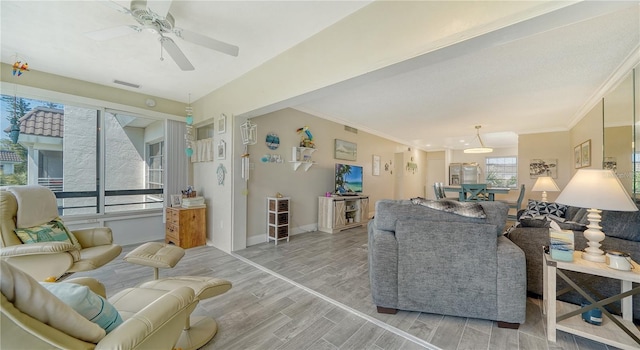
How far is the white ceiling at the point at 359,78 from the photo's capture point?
1.97 m

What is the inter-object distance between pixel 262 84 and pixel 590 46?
356cm

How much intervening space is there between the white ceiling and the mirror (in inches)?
11.6

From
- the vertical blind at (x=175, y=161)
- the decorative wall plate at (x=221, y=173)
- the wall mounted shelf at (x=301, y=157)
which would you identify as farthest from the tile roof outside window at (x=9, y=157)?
the wall mounted shelf at (x=301, y=157)

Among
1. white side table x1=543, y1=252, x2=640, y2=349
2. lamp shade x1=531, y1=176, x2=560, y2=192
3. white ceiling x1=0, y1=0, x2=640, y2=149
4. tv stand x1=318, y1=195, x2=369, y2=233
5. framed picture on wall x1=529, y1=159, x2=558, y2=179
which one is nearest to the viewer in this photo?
white side table x1=543, y1=252, x2=640, y2=349

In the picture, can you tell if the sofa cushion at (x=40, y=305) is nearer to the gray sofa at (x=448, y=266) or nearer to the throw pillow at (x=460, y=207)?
the gray sofa at (x=448, y=266)

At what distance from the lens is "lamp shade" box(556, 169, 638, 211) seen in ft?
5.05

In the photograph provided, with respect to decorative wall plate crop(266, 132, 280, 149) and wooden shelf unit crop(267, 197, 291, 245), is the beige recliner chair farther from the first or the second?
decorative wall plate crop(266, 132, 280, 149)

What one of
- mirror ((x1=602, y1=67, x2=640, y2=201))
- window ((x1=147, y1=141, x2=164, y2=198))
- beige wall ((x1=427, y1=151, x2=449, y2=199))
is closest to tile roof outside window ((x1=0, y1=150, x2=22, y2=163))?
window ((x1=147, y1=141, x2=164, y2=198))

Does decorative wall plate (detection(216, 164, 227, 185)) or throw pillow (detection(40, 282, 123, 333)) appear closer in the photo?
throw pillow (detection(40, 282, 123, 333))

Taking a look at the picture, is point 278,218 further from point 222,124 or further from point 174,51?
point 174,51

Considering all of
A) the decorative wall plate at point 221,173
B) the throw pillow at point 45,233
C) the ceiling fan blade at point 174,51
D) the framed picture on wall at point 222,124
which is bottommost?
the throw pillow at point 45,233

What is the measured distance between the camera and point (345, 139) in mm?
5668

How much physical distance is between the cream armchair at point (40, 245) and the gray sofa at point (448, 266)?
2658 millimetres

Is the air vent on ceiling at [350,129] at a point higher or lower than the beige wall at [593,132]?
higher
